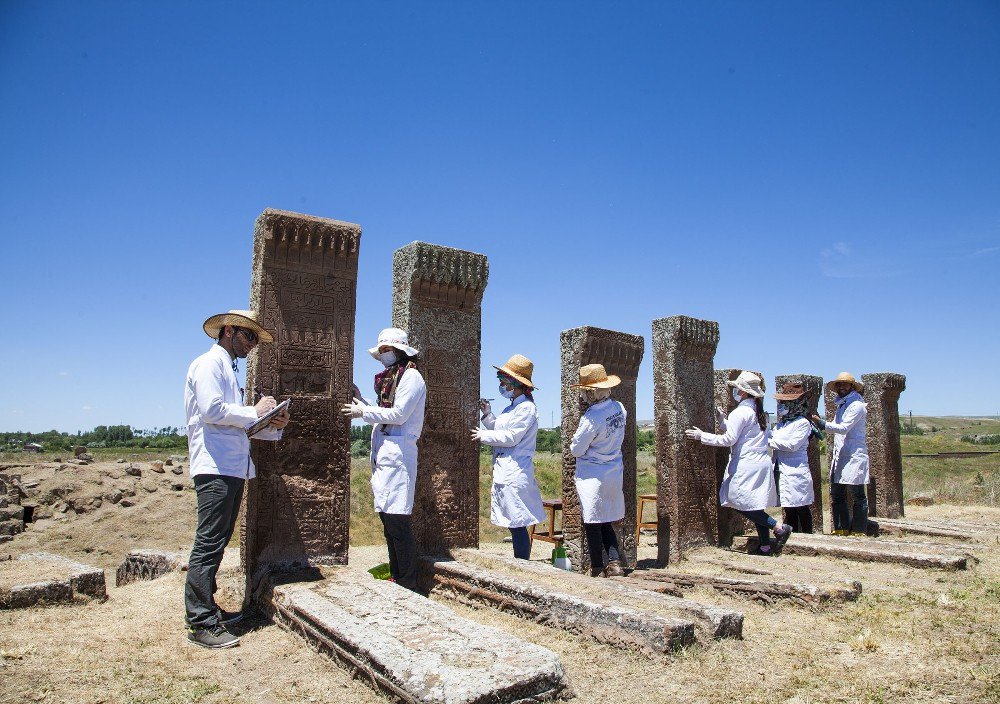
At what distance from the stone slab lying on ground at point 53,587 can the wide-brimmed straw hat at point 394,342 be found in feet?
9.07

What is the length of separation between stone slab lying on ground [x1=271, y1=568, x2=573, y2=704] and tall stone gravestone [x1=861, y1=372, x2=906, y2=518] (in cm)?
1048

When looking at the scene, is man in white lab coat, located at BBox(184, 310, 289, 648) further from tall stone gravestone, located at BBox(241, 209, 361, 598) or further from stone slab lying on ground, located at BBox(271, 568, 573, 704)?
tall stone gravestone, located at BBox(241, 209, 361, 598)

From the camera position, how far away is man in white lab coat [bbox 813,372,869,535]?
9758 mm

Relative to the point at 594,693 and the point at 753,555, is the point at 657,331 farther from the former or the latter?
the point at 594,693

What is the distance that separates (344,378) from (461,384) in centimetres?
139

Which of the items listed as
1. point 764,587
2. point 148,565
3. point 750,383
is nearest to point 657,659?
point 764,587

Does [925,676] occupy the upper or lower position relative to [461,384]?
lower

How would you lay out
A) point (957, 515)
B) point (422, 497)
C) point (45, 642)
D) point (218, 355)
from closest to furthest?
1. point (45, 642)
2. point (218, 355)
3. point (422, 497)
4. point (957, 515)

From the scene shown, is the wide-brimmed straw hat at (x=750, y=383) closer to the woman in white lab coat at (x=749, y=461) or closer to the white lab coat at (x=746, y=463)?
the woman in white lab coat at (x=749, y=461)

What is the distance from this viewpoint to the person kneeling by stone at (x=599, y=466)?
664 centimetres

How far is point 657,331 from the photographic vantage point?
27.3 ft

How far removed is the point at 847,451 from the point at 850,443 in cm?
12

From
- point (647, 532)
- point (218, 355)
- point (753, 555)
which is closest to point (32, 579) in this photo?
point (218, 355)

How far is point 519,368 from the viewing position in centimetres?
671
